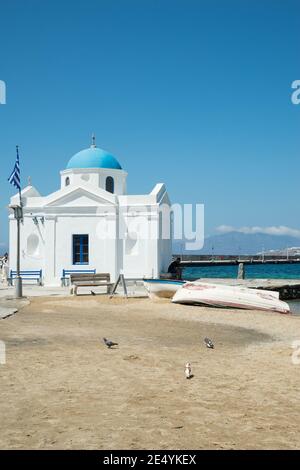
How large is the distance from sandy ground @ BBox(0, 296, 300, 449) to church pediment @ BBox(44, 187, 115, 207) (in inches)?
610

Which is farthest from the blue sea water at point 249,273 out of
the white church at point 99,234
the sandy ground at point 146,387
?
the sandy ground at point 146,387

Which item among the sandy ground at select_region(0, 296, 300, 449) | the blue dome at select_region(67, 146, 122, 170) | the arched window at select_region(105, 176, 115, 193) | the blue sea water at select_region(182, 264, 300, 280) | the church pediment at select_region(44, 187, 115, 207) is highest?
the blue dome at select_region(67, 146, 122, 170)

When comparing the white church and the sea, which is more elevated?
the white church

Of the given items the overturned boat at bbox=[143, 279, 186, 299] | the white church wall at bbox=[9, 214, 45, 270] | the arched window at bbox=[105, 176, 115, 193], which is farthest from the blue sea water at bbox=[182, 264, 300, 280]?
the overturned boat at bbox=[143, 279, 186, 299]

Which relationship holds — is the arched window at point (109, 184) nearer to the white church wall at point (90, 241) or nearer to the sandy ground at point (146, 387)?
the white church wall at point (90, 241)

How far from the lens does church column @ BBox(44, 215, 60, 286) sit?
29688mm

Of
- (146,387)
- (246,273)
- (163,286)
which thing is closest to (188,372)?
(146,387)

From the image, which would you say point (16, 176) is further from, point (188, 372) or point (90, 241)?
point (188, 372)

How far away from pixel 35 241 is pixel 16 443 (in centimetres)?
2659

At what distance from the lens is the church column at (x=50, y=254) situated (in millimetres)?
29688

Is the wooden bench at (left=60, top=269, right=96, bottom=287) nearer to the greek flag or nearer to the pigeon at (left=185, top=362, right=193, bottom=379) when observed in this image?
the greek flag

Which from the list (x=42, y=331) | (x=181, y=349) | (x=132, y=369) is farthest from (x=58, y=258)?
(x=132, y=369)
